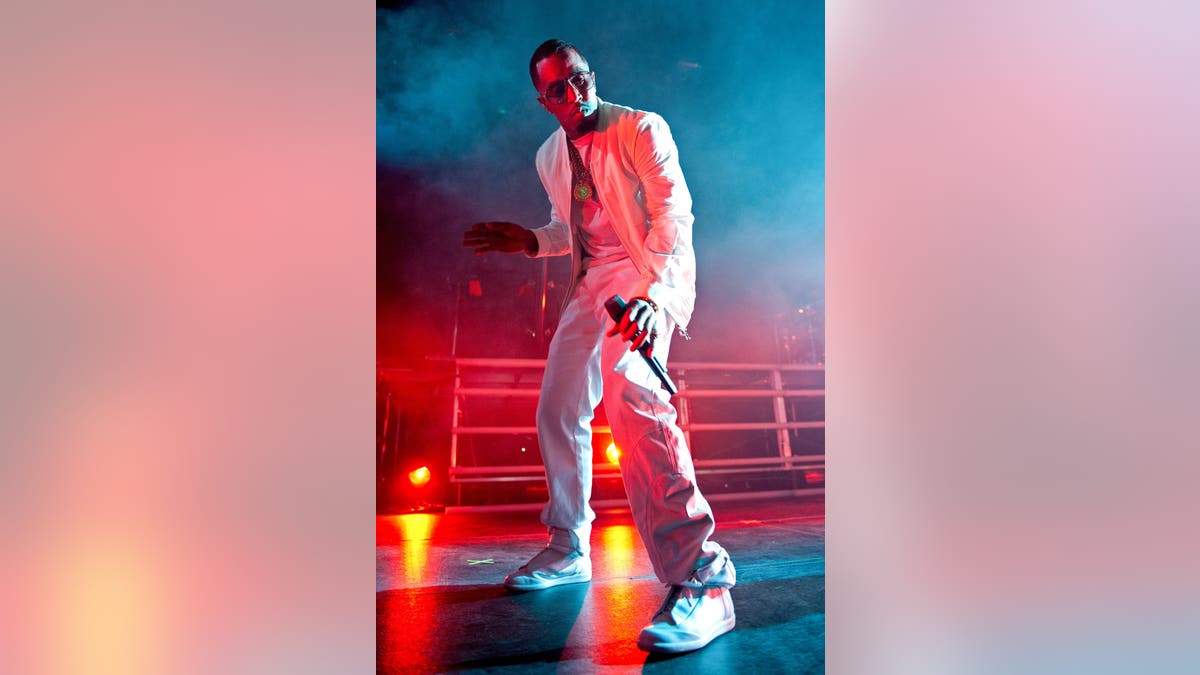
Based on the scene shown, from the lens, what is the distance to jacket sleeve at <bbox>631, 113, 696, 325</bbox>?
7.77 feet

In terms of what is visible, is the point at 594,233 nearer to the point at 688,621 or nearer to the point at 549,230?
the point at 549,230

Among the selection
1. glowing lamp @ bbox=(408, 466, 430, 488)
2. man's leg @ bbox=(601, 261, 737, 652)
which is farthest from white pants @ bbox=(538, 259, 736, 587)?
glowing lamp @ bbox=(408, 466, 430, 488)

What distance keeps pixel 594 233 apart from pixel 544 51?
495mm

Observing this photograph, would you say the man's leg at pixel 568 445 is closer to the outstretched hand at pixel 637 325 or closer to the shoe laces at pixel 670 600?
the outstretched hand at pixel 637 325

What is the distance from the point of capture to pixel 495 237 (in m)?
2.34

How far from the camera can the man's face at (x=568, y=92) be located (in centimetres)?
236

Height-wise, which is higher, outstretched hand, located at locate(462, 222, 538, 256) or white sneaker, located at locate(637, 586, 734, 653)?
outstretched hand, located at locate(462, 222, 538, 256)

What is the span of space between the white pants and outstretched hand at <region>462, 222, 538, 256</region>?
8.0 inches

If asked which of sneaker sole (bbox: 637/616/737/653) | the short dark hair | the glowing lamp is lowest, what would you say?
sneaker sole (bbox: 637/616/737/653)

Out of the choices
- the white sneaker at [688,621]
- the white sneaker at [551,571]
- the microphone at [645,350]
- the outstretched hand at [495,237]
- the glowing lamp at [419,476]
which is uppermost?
the outstretched hand at [495,237]

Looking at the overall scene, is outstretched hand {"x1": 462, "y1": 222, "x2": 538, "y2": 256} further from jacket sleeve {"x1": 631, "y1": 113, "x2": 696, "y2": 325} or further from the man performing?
jacket sleeve {"x1": 631, "y1": 113, "x2": 696, "y2": 325}

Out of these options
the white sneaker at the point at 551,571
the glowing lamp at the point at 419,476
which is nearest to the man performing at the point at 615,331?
the white sneaker at the point at 551,571
